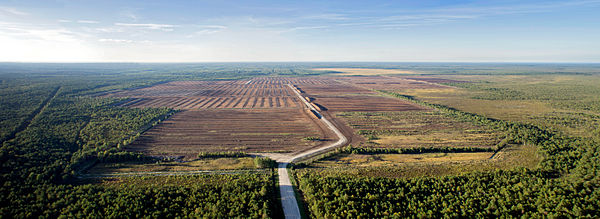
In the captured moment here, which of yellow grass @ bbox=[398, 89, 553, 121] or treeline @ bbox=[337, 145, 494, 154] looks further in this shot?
yellow grass @ bbox=[398, 89, 553, 121]

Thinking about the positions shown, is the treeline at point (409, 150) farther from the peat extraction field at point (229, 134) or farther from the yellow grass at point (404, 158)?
the peat extraction field at point (229, 134)

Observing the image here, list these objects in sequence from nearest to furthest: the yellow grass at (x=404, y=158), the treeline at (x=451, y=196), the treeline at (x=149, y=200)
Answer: the treeline at (x=149, y=200), the treeline at (x=451, y=196), the yellow grass at (x=404, y=158)

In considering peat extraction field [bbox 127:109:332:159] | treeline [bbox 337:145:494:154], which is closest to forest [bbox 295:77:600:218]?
treeline [bbox 337:145:494:154]

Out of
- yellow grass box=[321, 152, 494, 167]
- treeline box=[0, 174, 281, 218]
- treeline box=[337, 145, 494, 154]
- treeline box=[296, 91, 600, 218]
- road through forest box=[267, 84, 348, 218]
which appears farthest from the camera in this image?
treeline box=[337, 145, 494, 154]

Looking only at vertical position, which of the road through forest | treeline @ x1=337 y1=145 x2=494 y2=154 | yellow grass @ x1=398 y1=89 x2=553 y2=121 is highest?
yellow grass @ x1=398 y1=89 x2=553 y2=121

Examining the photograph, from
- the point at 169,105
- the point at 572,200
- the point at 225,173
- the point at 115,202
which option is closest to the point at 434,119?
the point at 572,200

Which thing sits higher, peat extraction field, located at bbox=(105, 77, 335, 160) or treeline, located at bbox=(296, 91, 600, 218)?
peat extraction field, located at bbox=(105, 77, 335, 160)

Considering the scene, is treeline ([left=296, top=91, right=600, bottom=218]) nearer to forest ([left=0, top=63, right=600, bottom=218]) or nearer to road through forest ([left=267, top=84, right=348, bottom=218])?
forest ([left=0, top=63, right=600, bottom=218])

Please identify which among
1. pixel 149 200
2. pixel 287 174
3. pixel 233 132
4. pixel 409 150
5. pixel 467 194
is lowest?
pixel 287 174

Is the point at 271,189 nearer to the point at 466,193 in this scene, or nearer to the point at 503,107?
the point at 466,193

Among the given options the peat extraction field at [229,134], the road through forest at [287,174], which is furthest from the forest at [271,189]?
the peat extraction field at [229,134]

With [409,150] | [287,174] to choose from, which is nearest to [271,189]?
[287,174]

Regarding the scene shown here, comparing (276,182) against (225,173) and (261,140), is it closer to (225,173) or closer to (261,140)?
(225,173)
